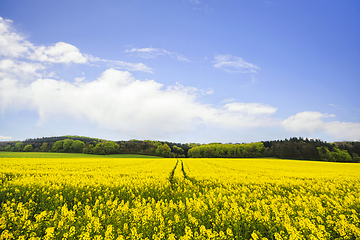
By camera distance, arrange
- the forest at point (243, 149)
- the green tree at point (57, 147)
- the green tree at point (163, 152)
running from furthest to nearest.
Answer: the green tree at point (163, 152) → the green tree at point (57, 147) → the forest at point (243, 149)

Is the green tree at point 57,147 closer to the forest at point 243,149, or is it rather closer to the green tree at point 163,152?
the forest at point 243,149

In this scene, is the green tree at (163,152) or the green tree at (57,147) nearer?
the green tree at (57,147)

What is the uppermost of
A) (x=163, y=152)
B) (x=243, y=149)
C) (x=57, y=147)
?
(x=57, y=147)

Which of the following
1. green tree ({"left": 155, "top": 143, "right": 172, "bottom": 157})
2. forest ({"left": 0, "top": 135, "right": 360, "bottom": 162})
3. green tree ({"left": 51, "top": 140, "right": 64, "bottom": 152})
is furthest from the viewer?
green tree ({"left": 155, "top": 143, "right": 172, "bottom": 157})

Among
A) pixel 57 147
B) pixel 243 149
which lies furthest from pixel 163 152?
pixel 57 147

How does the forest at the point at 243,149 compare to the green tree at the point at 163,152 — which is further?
the green tree at the point at 163,152

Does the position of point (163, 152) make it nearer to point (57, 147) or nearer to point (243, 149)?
point (243, 149)

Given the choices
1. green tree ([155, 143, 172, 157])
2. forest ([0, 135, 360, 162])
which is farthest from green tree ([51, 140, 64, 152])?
green tree ([155, 143, 172, 157])

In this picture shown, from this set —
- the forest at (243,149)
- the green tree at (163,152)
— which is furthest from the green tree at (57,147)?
the green tree at (163,152)

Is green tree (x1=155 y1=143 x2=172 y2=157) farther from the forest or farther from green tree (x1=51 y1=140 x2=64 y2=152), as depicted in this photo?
green tree (x1=51 y1=140 x2=64 y2=152)

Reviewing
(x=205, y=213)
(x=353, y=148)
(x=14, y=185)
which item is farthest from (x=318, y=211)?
(x=353, y=148)

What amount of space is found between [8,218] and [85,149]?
94.6 meters

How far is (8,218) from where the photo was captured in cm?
532

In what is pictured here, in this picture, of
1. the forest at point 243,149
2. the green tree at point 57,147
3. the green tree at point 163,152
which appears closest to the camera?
the forest at point 243,149
